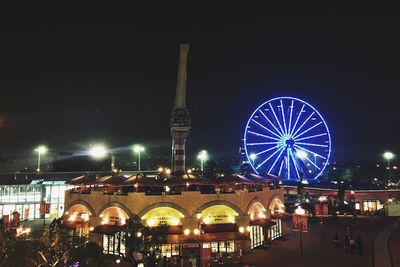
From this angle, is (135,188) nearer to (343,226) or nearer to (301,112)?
(343,226)

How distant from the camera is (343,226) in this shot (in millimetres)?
35969

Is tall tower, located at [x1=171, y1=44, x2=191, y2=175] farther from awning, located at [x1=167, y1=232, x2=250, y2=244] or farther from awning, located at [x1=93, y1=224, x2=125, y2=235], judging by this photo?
awning, located at [x1=167, y1=232, x2=250, y2=244]

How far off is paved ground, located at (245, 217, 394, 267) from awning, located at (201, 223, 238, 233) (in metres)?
2.32

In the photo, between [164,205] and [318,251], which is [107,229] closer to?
[164,205]

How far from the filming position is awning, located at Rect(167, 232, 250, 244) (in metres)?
24.2

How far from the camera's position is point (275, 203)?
108 feet

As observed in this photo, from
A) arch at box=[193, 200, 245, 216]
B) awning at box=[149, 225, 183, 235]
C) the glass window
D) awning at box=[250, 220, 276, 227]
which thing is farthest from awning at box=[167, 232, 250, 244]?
awning at box=[250, 220, 276, 227]

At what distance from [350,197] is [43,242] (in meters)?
42.9

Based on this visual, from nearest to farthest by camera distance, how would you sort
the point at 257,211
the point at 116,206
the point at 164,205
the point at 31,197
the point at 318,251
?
the point at 164,205
the point at 318,251
the point at 116,206
the point at 257,211
the point at 31,197

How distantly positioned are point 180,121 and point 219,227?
13.2 metres

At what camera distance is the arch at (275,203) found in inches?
1252

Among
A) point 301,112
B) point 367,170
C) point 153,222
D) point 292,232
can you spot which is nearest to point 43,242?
point 153,222

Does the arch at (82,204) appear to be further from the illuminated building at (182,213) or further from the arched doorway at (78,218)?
the arched doorway at (78,218)

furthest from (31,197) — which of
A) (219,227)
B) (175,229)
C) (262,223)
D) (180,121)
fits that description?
(262,223)
